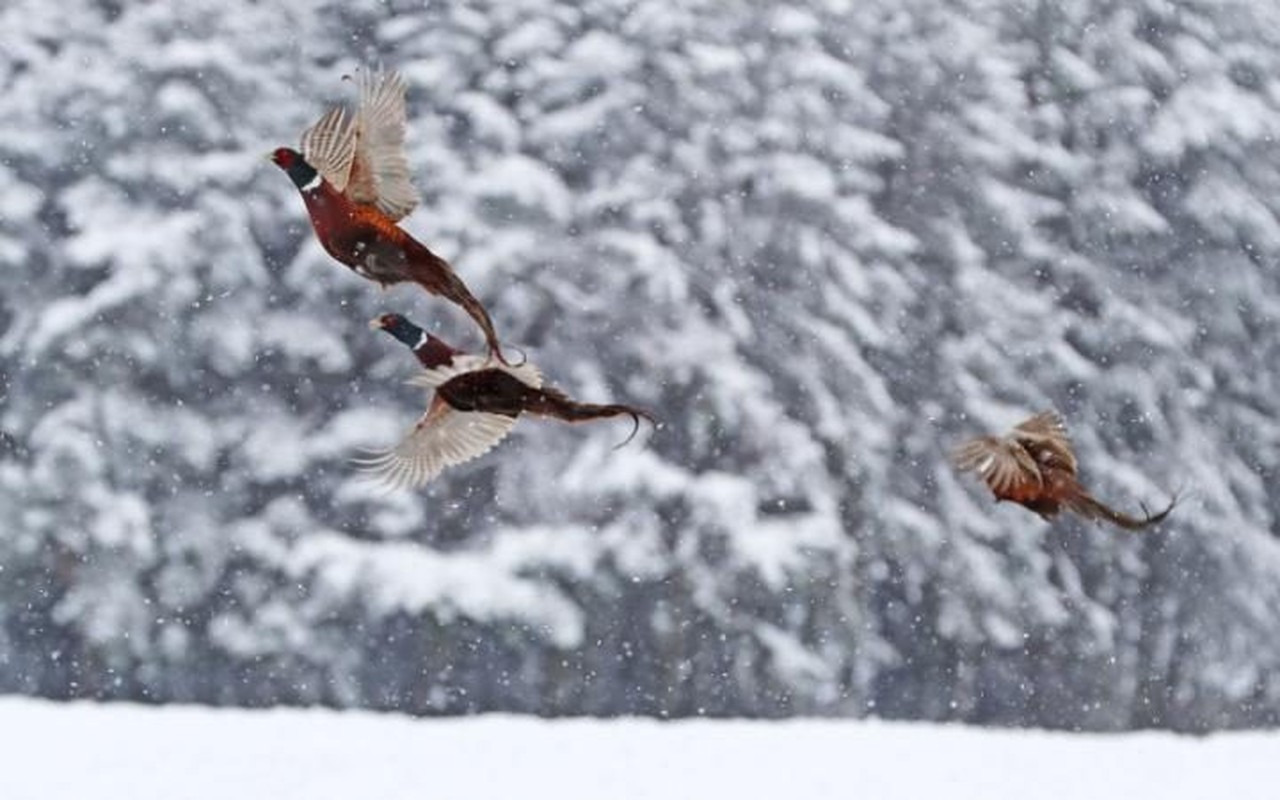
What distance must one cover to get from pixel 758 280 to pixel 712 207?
16 cm

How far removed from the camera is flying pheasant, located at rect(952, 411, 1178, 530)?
349cm

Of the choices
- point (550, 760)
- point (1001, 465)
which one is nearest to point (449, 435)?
point (550, 760)

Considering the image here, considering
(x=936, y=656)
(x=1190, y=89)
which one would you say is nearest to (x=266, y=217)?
(x=936, y=656)

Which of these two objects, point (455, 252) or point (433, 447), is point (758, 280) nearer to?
point (455, 252)

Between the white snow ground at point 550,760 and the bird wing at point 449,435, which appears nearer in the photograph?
the bird wing at point 449,435

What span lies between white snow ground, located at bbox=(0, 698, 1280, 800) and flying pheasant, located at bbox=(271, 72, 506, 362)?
29.2 inches

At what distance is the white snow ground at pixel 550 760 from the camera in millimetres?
3031

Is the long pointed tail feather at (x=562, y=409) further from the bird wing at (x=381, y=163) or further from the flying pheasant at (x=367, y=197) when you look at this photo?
the bird wing at (x=381, y=163)

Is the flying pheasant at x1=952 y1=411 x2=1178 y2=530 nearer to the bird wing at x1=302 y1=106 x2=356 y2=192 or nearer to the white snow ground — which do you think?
the white snow ground

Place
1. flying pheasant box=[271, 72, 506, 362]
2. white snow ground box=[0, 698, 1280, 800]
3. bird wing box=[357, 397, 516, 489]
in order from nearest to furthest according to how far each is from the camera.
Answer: flying pheasant box=[271, 72, 506, 362] < bird wing box=[357, 397, 516, 489] < white snow ground box=[0, 698, 1280, 800]

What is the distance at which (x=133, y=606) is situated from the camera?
336 cm

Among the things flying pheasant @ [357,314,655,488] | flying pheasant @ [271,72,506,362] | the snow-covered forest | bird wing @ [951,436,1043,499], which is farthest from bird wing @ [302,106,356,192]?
bird wing @ [951,436,1043,499]

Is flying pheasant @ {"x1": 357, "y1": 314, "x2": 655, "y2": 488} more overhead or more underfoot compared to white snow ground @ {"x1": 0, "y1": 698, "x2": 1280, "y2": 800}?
more overhead

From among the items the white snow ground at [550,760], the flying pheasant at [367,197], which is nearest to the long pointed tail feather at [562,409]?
the flying pheasant at [367,197]
